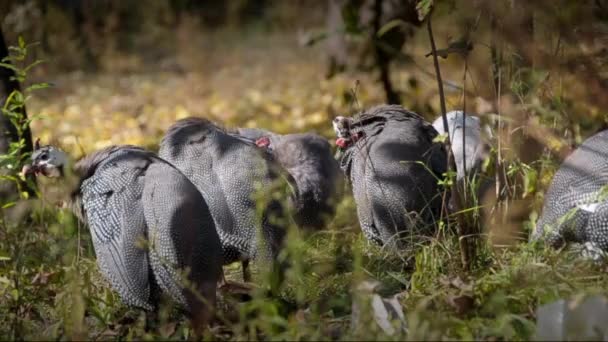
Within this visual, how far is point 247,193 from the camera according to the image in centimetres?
466

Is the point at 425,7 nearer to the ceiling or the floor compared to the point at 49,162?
nearer to the ceiling

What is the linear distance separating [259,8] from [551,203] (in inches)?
456

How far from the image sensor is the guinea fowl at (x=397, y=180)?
4.68m

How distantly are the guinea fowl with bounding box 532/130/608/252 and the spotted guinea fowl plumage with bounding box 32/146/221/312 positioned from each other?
4.88ft

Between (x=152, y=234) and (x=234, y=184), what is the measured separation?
0.76 m

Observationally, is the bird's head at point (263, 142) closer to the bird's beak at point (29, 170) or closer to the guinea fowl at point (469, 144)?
the guinea fowl at point (469, 144)

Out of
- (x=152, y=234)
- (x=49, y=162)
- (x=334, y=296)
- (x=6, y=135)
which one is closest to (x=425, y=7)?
(x=334, y=296)

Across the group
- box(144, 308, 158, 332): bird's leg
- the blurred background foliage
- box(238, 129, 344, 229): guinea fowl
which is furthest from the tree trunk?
box(144, 308, 158, 332): bird's leg

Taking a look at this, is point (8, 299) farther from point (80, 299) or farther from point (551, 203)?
point (551, 203)

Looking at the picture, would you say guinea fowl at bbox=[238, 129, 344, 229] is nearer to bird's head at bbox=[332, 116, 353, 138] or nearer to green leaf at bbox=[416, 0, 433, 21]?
bird's head at bbox=[332, 116, 353, 138]

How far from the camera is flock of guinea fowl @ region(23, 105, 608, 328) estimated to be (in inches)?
158

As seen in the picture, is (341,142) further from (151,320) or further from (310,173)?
(151,320)

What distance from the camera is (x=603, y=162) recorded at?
170 inches

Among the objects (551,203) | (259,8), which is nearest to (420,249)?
(551,203)
